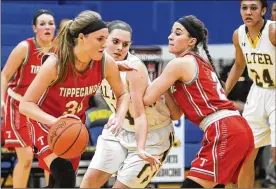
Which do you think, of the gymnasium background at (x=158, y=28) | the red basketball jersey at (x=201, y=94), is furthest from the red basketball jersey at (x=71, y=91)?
the gymnasium background at (x=158, y=28)

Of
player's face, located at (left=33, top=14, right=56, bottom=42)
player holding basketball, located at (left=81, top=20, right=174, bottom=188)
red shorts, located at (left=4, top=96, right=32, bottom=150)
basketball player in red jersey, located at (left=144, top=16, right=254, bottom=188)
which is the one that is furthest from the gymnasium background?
basketball player in red jersey, located at (left=144, top=16, right=254, bottom=188)

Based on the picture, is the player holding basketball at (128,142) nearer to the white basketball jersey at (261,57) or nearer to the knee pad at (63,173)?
the knee pad at (63,173)

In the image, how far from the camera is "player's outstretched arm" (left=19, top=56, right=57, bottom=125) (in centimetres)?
527

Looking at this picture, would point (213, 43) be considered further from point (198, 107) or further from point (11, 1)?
point (198, 107)

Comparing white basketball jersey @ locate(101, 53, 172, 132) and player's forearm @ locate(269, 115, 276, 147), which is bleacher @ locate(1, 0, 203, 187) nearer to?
player's forearm @ locate(269, 115, 276, 147)

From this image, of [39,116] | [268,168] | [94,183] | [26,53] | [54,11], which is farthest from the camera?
[54,11]

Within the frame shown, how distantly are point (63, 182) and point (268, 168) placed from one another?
439 cm

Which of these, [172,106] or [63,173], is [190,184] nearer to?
[172,106]

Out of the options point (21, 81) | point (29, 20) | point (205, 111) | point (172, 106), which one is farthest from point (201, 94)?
point (29, 20)

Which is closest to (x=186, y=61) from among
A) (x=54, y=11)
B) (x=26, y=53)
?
(x=26, y=53)

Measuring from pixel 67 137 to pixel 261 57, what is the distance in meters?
2.23

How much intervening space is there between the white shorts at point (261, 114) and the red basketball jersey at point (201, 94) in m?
1.29

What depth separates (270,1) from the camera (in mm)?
10727

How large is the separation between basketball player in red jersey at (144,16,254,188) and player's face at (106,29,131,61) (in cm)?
44
